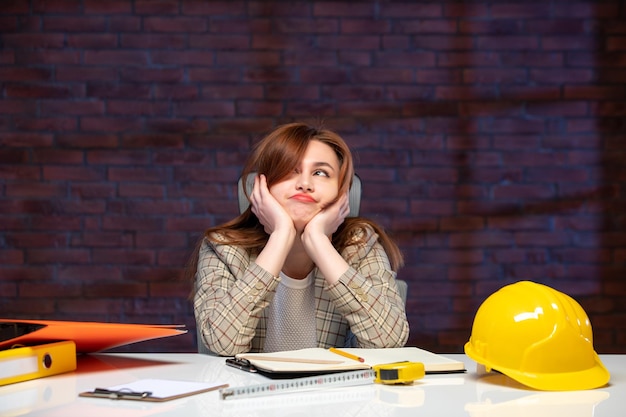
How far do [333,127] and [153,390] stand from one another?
8.25 ft

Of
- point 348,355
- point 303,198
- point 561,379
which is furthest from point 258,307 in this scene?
point 561,379

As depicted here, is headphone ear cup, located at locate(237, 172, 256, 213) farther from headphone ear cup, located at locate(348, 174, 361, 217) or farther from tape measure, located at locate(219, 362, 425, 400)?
tape measure, located at locate(219, 362, 425, 400)

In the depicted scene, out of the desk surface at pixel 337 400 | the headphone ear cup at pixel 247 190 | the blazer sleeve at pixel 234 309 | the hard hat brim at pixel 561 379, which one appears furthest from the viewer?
the headphone ear cup at pixel 247 190

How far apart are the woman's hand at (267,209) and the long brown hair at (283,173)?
0.09ft

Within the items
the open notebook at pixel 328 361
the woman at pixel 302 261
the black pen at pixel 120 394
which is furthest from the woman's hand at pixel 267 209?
the black pen at pixel 120 394

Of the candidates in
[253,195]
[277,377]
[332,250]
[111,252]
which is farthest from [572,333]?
[111,252]

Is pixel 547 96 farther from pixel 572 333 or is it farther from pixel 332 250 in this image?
pixel 572 333

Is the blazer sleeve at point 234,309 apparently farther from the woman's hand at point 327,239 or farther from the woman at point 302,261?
the woman's hand at point 327,239

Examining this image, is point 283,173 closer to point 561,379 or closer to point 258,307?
point 258,307

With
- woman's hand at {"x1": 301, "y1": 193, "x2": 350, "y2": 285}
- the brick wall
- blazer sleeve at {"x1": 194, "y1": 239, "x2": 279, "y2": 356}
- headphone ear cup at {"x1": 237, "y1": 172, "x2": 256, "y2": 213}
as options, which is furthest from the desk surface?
the brick wall

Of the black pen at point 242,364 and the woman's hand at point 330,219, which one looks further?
Result: the woman's hand at point 330,219

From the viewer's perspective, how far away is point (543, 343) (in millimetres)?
1189

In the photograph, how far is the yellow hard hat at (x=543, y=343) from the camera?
1.19 metres

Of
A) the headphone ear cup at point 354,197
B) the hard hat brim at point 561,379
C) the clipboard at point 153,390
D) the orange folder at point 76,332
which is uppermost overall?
the headphone ear cup at point 354,197
